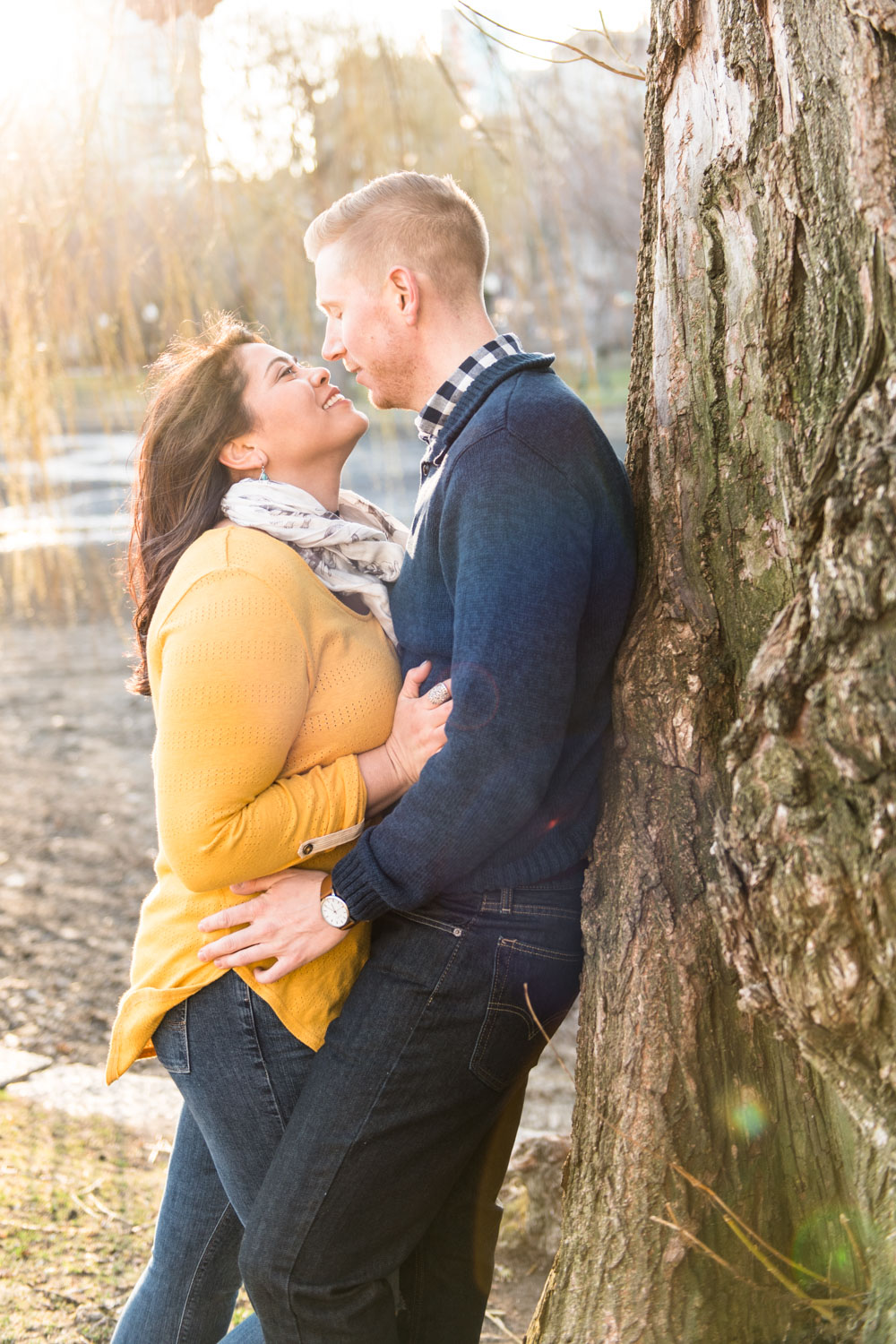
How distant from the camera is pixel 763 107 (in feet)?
4.75

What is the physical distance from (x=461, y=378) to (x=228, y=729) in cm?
64

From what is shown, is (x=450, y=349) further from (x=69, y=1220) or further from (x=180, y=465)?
(x=69, y=1220)

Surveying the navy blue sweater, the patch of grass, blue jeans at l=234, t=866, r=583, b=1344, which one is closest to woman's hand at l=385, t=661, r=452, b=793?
the navy blue sweater

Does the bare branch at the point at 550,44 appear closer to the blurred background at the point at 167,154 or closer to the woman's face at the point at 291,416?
the blurred background at the point at 167,154

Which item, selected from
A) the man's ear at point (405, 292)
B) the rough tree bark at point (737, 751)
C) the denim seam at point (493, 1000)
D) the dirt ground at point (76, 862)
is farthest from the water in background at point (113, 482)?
the denim seam at point (493, 1000)

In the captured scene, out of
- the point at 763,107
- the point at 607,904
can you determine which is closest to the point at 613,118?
the point at 763,107

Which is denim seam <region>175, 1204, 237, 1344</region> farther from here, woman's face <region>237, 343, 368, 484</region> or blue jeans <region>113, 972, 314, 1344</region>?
woman's face <region>237, 343, 368, 484</region>

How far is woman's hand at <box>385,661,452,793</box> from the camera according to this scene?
167 cm

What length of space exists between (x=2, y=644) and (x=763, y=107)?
369 inches

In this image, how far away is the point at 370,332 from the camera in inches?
71.1

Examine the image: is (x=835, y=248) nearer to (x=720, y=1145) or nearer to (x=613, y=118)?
(x=720, y=1145)

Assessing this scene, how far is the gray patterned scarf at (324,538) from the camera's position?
1.81m

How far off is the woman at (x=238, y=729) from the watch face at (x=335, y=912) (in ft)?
0.28

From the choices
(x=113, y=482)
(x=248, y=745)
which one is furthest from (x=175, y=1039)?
(x=113, y=482)
